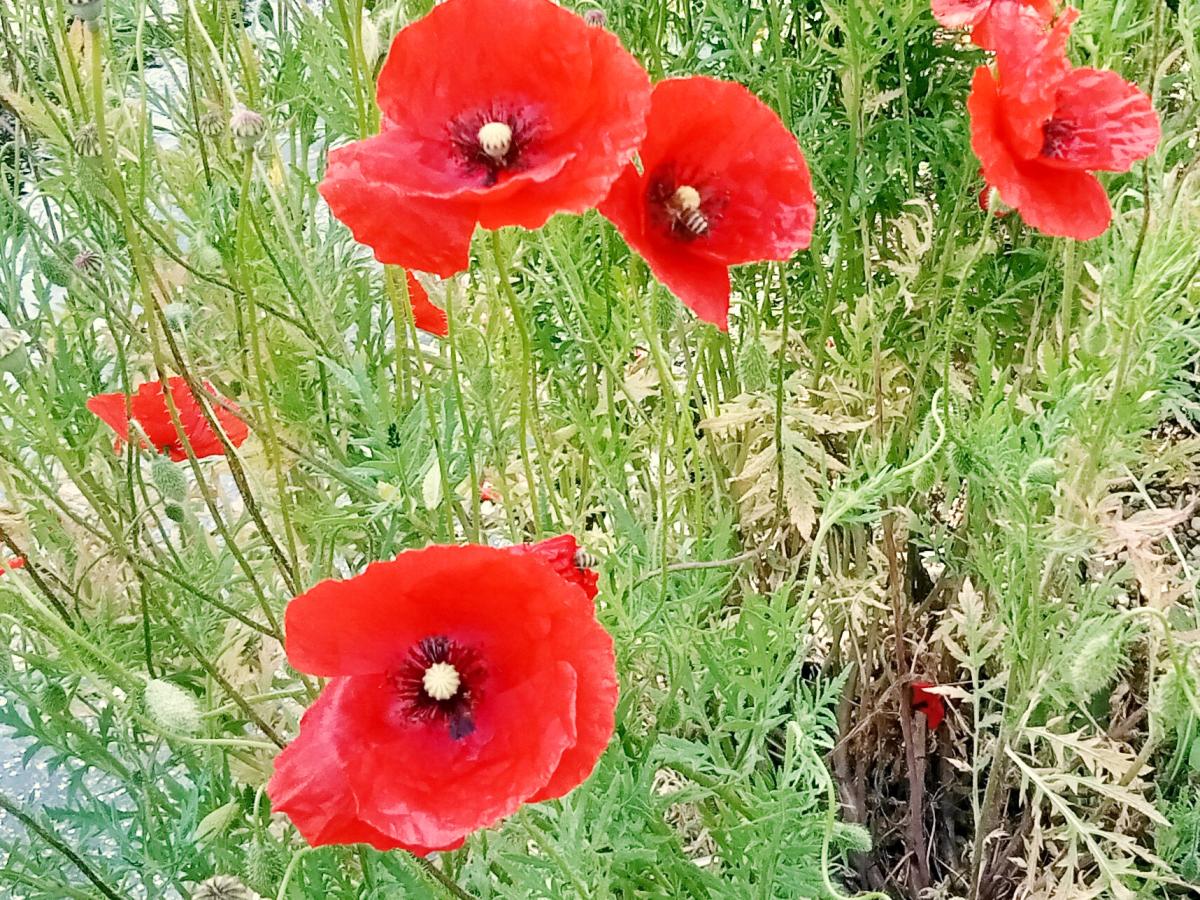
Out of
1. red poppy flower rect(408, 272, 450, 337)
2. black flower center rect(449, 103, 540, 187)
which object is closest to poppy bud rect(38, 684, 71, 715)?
red poppy flower rect(408, 272, 450, 337)

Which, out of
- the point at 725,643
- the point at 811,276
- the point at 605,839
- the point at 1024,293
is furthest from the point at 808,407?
the point at 605,839

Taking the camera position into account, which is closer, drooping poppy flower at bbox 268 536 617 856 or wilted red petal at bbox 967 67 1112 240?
drooping poppy flower at bbox 268 536 617 856

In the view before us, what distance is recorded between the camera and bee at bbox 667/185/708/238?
0.54m

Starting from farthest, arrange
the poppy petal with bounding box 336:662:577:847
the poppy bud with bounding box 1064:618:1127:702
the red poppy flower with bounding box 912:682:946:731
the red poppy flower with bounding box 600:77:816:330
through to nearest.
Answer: the red poppy flower with bounding box 912:682:946:731 → the poppy bud with bounding box 1064:618:1127:702 → the red poppy flower with bounding box 600:77:816:330 → the poppy petal with bounding box 336:662:577:847

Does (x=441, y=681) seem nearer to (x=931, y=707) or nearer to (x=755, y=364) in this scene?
(x=755, y=364)

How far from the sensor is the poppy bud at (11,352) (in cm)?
62

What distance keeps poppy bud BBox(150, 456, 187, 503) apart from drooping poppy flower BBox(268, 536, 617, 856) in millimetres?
237

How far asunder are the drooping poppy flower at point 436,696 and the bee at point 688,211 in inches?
6.8

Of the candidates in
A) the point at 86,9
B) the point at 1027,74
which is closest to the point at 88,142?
the point at 86,9

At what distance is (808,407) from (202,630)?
1.86 feet

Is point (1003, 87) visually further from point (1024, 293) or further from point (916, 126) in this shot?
point (1024, 293)

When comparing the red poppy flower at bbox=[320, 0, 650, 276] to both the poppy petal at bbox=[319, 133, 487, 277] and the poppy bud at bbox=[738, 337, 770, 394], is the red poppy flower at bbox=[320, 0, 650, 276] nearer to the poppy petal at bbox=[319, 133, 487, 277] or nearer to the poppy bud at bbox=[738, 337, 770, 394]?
the poppy petal at bbox=[319, 133, 487, 277]

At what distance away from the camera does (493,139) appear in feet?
1.64

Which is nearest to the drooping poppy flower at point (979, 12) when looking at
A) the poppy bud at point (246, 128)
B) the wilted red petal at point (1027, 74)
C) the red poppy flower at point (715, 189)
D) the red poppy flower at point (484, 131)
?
the wilted red petal at point (1027, 74)
